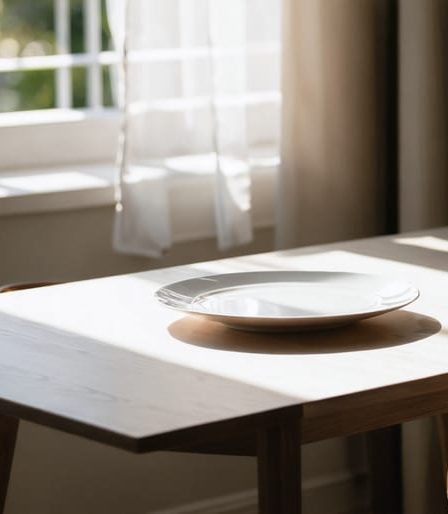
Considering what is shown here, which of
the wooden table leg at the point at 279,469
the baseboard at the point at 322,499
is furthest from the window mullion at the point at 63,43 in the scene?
the wooden table leg at the point at 279,469

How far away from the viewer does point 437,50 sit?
2842mm

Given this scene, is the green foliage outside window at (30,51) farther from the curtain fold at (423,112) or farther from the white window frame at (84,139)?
the curtain fold at (423,112)

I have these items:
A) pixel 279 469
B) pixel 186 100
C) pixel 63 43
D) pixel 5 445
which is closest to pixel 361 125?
pixel 186 100

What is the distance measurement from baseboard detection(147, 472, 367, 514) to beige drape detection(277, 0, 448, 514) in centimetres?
20

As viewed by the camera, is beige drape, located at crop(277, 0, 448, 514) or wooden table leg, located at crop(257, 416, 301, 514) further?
beige drape, located at crop(277, 0, 448, 514)

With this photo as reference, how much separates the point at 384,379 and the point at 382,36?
1486 millimetres

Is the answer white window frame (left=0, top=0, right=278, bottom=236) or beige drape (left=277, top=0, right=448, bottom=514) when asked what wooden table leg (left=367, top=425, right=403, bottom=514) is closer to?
beige drape (left=277, top=0, right=448, bottom=514)

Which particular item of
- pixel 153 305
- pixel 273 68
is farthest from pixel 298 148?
pixel 153 305

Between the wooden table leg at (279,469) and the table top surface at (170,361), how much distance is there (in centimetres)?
5

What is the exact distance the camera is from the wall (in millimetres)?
2748

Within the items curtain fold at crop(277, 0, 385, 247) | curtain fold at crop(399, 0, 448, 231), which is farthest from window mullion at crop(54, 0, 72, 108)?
curtain fold at crop(399, 0, 448, 231)

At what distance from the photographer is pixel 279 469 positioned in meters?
1.60

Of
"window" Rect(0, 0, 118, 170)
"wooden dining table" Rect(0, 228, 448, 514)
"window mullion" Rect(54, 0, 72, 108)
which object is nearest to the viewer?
"wooden dining table" Rect(0, 228, 448, 514)

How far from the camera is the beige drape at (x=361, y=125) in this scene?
9.28 ft
